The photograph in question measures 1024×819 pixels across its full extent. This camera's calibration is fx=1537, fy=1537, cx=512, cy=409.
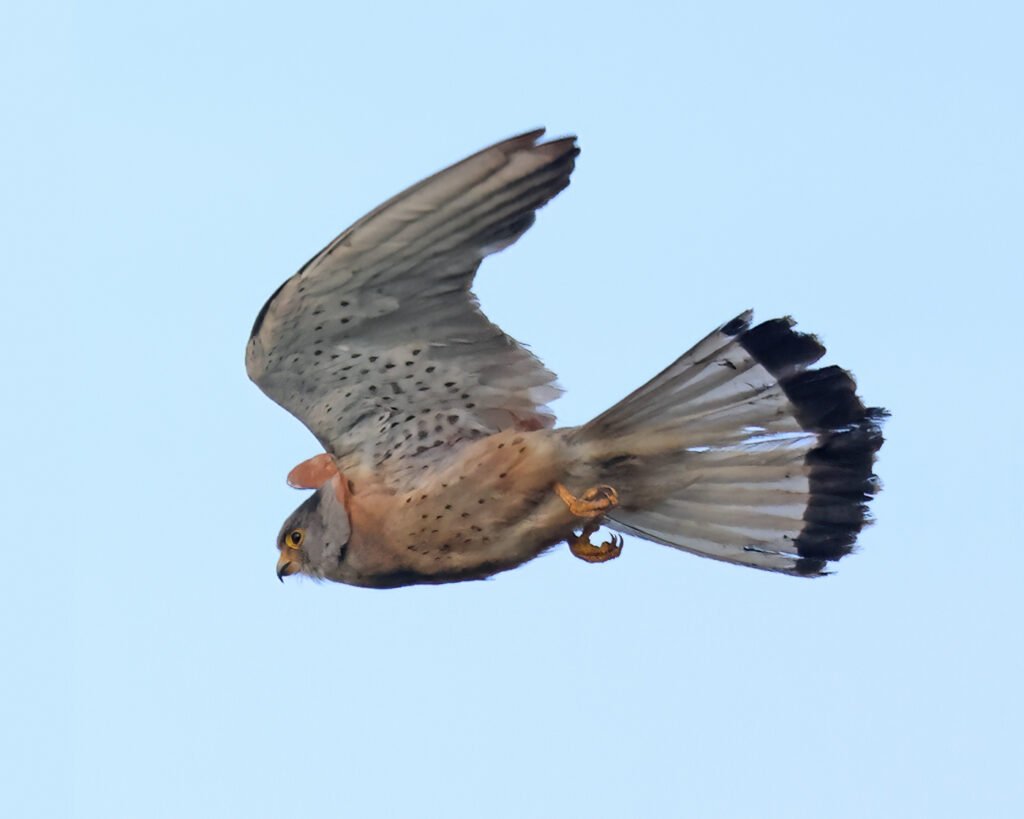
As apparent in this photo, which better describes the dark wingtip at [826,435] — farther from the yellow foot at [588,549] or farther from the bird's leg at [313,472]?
the bird's leg at [313,472]

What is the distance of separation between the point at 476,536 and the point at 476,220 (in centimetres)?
159

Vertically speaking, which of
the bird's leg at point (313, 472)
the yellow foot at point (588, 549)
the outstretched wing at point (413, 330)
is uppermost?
the outstretched wing at point (413, 330)

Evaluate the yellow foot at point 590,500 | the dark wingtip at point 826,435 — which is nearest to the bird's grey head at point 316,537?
the yellow foot at point 590,500

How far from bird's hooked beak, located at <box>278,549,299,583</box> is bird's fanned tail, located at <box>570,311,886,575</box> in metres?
1.67

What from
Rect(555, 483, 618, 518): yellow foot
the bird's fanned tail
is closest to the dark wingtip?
the bird's fanned tail

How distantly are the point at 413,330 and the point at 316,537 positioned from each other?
1.26m

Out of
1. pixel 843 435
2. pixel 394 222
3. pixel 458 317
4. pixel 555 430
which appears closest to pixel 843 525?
pixel 843 435

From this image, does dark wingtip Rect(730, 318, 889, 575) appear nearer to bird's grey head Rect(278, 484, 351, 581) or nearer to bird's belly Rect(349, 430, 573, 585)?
bird's belly Rect(349, 430, 573, 585)

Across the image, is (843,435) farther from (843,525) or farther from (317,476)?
(317,476)

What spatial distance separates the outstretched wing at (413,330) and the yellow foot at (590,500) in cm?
43

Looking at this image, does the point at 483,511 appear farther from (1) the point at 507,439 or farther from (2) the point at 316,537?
(2) the point at 316,537

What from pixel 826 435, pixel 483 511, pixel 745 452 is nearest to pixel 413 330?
pixel 483 511

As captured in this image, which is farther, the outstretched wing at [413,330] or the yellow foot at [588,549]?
the yellow foot at [588,549]

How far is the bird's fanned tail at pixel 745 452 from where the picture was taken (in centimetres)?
714
